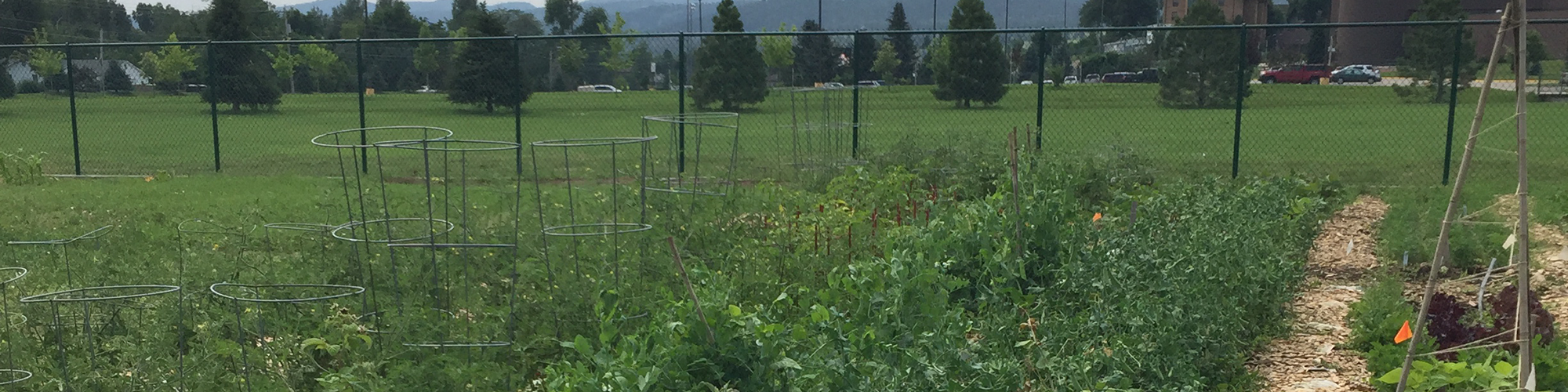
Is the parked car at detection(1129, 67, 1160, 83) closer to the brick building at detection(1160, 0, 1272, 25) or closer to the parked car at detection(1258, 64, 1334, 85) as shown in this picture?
the parked car at detection(1258, 64, 1334, 85)

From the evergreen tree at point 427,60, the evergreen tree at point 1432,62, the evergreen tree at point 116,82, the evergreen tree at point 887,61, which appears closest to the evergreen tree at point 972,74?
the evergreen tree at point 887,61

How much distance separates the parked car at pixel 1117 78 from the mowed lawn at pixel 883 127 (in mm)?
106

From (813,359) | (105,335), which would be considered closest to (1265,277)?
(813,359)

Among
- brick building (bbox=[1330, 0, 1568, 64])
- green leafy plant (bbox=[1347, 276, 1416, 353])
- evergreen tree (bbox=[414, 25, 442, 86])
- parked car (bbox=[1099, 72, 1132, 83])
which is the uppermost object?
brick building (bbox=[1330, 0, 1568, 64])

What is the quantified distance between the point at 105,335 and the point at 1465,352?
4578 mm

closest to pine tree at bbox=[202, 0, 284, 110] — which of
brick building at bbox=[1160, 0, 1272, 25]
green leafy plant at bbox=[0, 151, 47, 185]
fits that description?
green leafy plant at bbox=[0, 151, 47, 185]

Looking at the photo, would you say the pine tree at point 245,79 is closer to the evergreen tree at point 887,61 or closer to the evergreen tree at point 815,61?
the evergreen tree at point 815,61

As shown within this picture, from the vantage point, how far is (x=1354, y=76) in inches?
734

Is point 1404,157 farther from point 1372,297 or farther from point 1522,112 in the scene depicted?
point 1522,112

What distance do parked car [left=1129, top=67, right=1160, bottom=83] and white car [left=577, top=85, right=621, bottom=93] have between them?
6036mm

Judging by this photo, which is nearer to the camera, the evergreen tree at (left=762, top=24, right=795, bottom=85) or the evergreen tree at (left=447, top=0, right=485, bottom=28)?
the evergreen tree at (left=762, top=24, right=795, bottom=85)

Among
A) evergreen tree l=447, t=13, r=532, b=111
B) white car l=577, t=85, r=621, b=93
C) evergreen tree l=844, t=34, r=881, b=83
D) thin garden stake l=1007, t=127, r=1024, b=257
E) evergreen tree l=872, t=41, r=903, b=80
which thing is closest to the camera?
thin garden stake l=1007, t=127, r=1024, b=257

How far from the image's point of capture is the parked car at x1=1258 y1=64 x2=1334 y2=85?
1368 cm

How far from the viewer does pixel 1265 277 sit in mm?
4301
